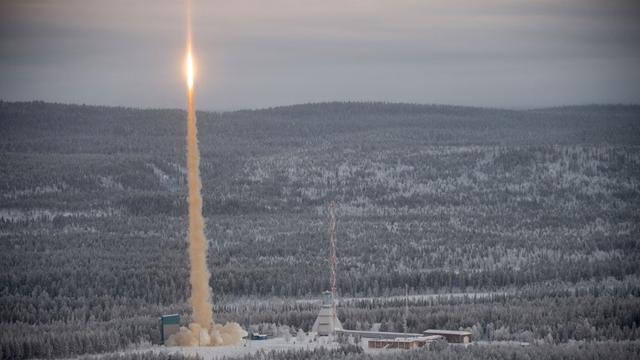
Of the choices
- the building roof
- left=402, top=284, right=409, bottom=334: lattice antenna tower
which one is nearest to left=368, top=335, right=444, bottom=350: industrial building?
the building roof

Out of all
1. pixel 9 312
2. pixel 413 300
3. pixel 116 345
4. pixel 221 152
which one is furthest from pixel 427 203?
pixel 116 345

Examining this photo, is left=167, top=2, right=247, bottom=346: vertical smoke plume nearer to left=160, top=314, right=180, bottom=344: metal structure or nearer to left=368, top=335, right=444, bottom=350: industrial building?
left=160, top=314, right=180, bottom=344: metal structure

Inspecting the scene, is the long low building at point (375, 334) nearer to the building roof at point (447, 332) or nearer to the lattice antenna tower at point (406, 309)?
the building roof at point (447, 332)

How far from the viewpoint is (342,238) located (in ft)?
414

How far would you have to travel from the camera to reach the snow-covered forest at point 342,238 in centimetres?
8350

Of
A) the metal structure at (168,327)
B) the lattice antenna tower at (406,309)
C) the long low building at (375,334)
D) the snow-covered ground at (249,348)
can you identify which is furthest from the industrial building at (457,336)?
the metal structure at (168,327)

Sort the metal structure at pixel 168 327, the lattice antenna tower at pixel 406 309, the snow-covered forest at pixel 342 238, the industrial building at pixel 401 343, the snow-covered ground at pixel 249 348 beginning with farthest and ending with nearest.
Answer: the snow-covered forest at pixel 342 238 < the lattice antenna tower at pixel 406 309 < the metal structure at pixel 168 327 < the industrial building at pixel 401 343 < the snow-covered ground at pixel 249 348

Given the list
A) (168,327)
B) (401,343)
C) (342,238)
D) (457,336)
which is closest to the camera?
(401,343)

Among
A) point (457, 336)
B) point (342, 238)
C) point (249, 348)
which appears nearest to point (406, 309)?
point (457, 336)

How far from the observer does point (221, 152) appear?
635 feet

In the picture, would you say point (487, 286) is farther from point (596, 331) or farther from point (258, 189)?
point (258, 189)

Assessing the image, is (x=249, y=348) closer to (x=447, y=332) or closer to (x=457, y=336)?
(x=447, y=332)

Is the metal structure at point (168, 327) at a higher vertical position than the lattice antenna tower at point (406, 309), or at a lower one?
higher

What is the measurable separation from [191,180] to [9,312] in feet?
56.7
